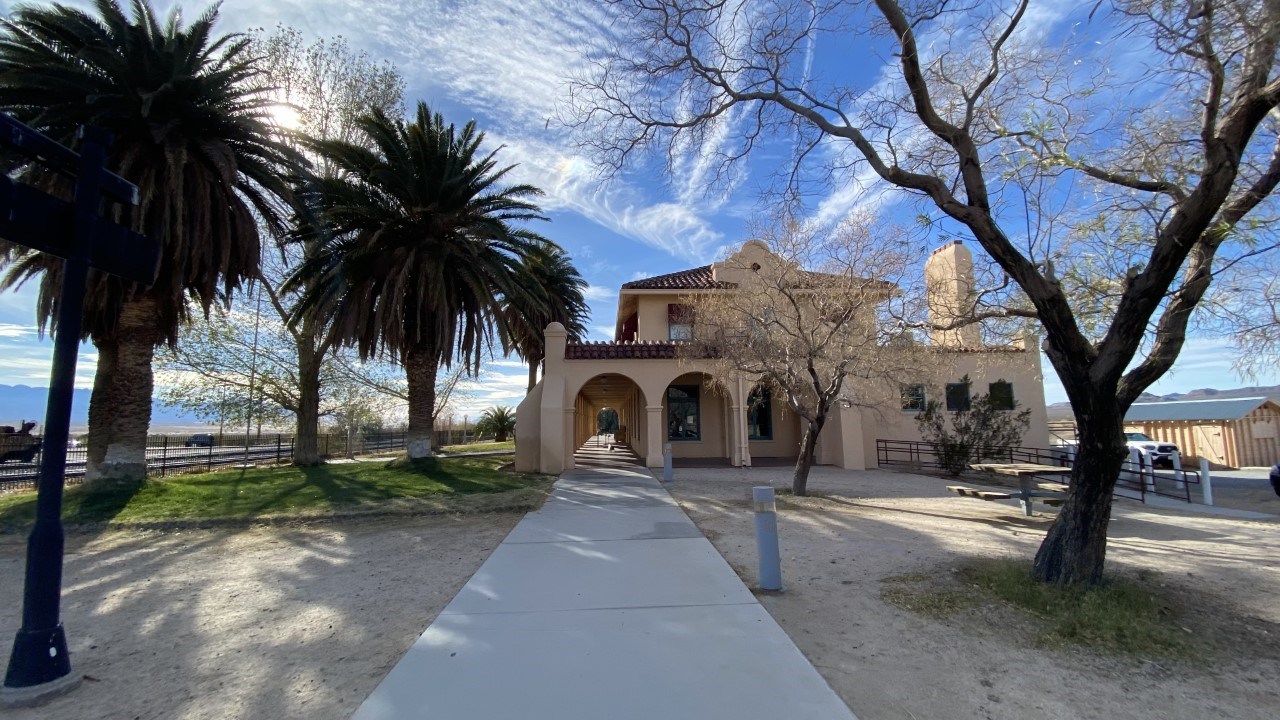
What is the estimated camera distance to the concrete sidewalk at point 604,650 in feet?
11.1

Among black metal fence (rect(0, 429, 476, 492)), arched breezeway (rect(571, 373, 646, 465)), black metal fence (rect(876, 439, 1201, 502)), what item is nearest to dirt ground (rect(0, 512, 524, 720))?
black metal fence (rect(0, 429, 476, 492))

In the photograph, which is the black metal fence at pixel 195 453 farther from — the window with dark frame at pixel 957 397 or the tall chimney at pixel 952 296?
the window with dark frame at pixel 957 397

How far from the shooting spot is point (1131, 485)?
552 inches

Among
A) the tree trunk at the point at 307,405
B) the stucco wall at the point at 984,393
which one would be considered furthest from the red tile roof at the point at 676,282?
the tree trunk at the point at 307,405

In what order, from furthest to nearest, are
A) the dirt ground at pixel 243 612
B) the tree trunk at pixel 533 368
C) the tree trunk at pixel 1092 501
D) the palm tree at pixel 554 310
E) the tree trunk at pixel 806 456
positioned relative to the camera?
the tree trunk at pixel 533 368
the palm tree at pixel 554 310
the tree trunk at pixel 806 456
the tree trunk at pixel 1092 501
the dirt ground at pixel 243 612

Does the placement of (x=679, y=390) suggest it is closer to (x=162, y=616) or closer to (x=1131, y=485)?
(x=1131, y=485)

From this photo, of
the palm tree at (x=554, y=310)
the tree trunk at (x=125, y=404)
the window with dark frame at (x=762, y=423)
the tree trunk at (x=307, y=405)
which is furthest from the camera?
the palm tree at (x=554, y=310)

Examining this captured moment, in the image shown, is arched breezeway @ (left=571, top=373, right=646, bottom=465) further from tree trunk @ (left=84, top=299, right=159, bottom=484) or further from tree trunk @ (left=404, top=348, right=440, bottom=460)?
tree trunk @ (left=84, top=299, right=159, bottom=484)

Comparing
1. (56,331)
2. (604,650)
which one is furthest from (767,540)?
(56,331)

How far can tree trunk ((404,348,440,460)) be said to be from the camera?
56.8 feet

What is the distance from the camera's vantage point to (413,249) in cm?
1622

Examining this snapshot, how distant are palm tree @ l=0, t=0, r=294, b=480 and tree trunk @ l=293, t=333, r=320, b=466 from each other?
678 centimetres

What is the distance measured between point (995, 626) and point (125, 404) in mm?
15793

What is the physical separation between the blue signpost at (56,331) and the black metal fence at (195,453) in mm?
2937
